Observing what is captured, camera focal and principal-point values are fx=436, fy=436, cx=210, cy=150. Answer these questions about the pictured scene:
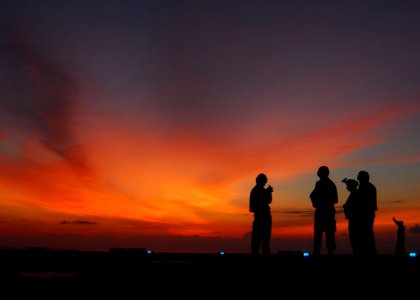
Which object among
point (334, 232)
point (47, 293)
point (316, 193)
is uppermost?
point (316, 193)

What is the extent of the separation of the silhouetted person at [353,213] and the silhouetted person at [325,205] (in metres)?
0.44

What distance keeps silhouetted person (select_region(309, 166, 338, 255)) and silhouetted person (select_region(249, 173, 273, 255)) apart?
1.35 meters

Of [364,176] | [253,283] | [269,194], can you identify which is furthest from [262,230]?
[253,283]

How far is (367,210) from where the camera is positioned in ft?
41.0

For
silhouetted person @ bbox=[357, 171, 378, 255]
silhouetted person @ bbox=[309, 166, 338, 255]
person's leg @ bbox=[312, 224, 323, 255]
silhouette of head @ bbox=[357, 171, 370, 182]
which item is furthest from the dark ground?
person's leg @ bbox=[312, 224, 323, 255]

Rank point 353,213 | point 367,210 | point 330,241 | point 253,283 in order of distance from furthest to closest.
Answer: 1. point 330,241
2. point 353,213
3. point 367,210
4. point 253,283

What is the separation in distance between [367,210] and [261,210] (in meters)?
3.05

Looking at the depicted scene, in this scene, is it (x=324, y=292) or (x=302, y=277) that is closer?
(x=324, y=292)

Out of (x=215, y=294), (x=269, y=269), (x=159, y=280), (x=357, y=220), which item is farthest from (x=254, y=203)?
(x=215, y=294)

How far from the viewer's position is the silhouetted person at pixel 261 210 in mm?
13219

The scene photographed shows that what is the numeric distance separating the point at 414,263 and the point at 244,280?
421 centimetres

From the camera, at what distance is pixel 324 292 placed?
21.2 feet

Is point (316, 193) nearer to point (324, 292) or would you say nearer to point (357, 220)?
point (357, 220)

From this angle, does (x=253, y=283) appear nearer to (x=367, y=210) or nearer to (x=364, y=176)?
(x=367, y=210)
